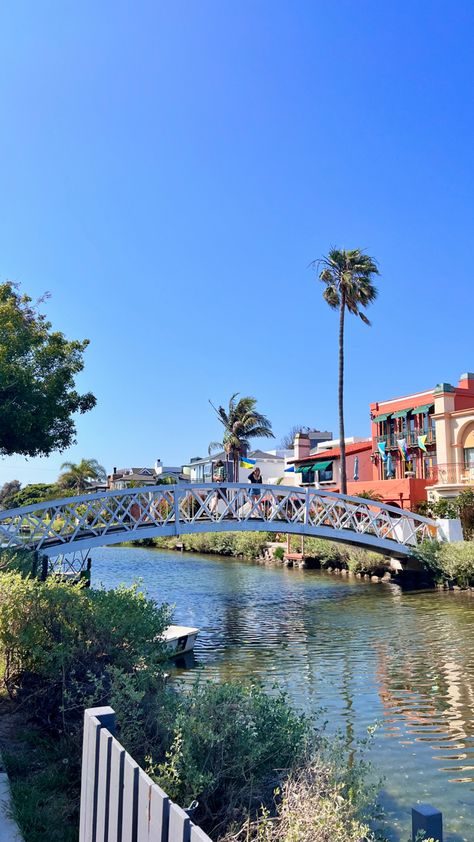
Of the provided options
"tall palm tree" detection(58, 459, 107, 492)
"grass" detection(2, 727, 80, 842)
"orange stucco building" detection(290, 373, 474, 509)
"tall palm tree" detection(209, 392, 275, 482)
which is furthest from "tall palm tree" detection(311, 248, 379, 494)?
"tall palm tree" detection(58, 459, 107, 492)

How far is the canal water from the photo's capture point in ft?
24.8

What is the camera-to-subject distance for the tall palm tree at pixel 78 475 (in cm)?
7894

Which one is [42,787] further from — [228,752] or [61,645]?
[228,752]

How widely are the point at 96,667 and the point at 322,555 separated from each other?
28362 mm

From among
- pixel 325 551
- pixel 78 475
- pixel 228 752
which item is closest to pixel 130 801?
pixel 228 752

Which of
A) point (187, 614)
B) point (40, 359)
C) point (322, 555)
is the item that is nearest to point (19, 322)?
point (40, 359)

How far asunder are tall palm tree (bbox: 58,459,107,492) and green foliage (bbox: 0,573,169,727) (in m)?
72.4

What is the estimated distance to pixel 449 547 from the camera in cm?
2506

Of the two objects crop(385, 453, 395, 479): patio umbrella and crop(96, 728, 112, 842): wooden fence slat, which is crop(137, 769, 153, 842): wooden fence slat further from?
crop(385, 453, 395, 479): patio umbrella

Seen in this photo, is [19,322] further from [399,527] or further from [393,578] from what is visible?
[393,578]

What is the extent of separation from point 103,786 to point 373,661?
11455 mm

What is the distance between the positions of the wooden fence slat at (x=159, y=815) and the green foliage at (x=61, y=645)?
4112 millimetres

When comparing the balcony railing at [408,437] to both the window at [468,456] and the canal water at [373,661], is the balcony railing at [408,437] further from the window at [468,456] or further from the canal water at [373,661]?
the canal water at [373,661]

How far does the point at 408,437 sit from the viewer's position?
40000 millimetres
